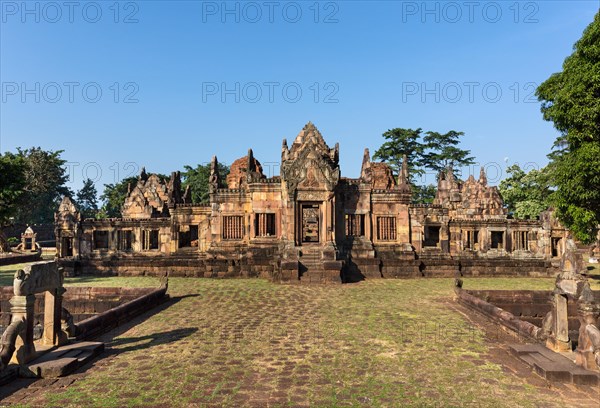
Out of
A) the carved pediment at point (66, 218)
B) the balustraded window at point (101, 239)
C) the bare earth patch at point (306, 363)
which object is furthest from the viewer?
the balustraded window at point (101, 239)

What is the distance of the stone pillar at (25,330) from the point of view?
6.37 meters

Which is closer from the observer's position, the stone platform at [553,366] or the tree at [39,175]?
the stone platform at [553,366]

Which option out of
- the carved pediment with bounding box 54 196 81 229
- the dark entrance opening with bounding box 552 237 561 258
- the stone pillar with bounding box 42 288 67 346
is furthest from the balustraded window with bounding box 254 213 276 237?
the dark entrance opening with bounding box 552 237 561 258

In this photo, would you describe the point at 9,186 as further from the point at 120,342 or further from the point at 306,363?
the point at 306,363

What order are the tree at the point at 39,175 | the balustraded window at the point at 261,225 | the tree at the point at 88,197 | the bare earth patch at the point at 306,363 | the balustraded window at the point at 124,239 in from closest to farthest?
the bare earth patch at the point at 306,363
the balustraded window at the point at 261,225
the balustraded window at the point at 124,239
the tree at the point at 39,175
the tree at the point at 88,197

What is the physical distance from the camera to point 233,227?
73.5ft

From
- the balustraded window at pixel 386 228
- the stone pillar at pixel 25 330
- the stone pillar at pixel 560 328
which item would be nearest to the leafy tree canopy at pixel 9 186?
the stone pillar at pixel 25 330

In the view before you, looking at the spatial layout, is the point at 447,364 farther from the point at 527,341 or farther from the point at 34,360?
the point at 34,360

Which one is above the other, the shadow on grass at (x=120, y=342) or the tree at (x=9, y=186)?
the tree at (x=9, y=186)

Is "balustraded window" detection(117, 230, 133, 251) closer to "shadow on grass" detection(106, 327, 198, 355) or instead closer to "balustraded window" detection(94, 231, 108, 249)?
"balustraded window" detection(94, 231, 108, 249)

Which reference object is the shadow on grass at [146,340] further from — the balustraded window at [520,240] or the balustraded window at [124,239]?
the balustraded window at [520,240]

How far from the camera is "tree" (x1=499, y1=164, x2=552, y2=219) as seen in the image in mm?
36281

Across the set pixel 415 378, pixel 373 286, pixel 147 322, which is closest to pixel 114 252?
pixel 147 322

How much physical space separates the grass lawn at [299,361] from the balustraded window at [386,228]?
366 inches
